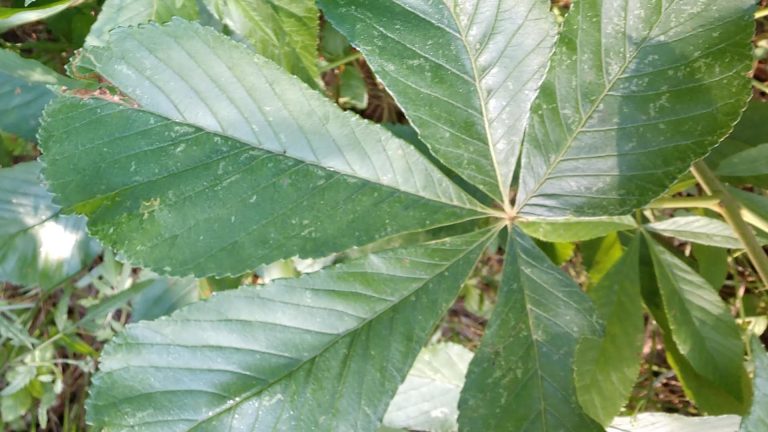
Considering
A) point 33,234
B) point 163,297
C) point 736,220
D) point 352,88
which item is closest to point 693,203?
point 736,220

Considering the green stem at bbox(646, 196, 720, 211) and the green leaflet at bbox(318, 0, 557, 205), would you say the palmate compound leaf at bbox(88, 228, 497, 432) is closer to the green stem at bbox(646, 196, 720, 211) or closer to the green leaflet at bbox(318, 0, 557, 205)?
the green leaflet at bbox(318, 0, 557, 205)

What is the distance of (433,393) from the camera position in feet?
3.79

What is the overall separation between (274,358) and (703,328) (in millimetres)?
700

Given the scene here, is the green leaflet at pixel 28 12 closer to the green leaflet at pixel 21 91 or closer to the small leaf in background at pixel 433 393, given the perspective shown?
the green leaflet at pixel 21 91

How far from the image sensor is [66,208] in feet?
2.33

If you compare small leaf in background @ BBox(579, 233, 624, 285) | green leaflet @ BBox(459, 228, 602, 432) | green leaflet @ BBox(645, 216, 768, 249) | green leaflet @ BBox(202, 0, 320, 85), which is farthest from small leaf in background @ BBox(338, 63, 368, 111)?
green leaflet @ BBox(459, 228, 602, 432)

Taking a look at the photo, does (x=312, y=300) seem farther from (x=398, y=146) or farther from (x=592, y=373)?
(x=592, y=373)

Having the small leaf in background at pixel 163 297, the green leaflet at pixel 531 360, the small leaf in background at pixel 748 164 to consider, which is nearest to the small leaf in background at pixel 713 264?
the small leaf in background at pixel 748 164

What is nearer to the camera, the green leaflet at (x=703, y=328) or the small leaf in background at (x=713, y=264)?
the green leaflet at (x=703, y=328)

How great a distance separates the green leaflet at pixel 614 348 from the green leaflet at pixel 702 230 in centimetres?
6

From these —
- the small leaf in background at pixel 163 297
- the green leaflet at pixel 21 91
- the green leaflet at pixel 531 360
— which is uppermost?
the green leaflet at pixel 531 360

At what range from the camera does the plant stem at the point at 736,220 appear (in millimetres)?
804

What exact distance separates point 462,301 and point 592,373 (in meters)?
0.67

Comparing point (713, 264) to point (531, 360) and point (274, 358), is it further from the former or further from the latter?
point (274, 358)
